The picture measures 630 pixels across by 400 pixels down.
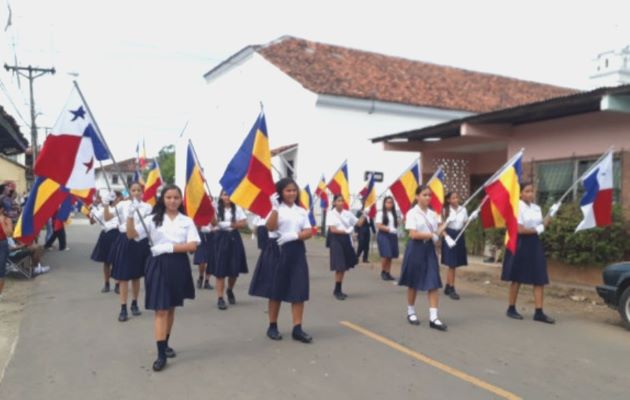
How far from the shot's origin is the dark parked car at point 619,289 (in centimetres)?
711

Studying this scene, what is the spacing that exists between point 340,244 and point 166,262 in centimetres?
447

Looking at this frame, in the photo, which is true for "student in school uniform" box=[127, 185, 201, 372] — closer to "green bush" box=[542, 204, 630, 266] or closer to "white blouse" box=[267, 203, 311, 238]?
"white blouse" box=[267, 203, 311, 238]

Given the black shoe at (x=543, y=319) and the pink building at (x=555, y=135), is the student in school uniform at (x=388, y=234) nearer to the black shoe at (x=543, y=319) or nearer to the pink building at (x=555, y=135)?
the pink building at (x=555, y=135)

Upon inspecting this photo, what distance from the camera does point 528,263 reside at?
7.38 metres

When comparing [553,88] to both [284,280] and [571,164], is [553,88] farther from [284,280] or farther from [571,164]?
[284,280]

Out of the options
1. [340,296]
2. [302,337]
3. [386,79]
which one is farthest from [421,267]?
[386,79]

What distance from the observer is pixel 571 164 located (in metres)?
11.6

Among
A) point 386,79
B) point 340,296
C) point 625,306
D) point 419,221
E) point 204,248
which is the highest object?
point 386,79

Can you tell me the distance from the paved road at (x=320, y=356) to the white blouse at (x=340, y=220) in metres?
1.53

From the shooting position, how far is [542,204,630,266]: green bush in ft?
33.0

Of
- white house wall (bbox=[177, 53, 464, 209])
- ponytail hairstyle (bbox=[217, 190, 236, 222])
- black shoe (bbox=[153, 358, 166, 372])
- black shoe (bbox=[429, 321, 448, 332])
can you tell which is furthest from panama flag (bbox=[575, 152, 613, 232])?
white house wall (bbox=[177, 53, 464, 209])

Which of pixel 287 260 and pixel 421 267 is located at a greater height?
pixel 287 260

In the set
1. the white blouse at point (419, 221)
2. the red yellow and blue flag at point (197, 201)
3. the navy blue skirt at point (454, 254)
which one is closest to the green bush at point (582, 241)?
the navy blue skirt at point (454, 254)

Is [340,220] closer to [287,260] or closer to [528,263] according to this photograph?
[528,263]
